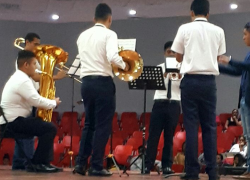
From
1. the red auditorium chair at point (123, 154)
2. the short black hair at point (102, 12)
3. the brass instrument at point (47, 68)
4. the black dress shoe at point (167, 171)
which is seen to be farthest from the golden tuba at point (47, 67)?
the red auditorium chair at point (123, 154)

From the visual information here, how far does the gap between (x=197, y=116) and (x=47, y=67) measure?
205 cm

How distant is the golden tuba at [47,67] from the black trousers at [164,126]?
4.21 feet

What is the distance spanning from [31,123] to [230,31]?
7.76 metres

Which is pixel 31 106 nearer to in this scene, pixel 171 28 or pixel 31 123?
pixel 31 123

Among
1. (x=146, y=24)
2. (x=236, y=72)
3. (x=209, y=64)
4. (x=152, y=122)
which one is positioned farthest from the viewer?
(x=146, y=24)

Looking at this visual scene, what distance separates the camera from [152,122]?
19.7 ft

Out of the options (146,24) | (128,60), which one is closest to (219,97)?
(146,24)

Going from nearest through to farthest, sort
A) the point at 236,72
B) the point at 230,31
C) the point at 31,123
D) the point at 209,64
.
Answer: the point at 209,64 < the point at 236,72 < the point at 31,123 < the point at 230,31

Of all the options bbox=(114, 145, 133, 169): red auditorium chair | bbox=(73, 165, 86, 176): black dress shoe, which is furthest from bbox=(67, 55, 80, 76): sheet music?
bbox=(114, 145, 133, 169): red auditorium chair

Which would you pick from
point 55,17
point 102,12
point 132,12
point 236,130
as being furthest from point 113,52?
point 55,17

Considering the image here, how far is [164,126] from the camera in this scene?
237 inches

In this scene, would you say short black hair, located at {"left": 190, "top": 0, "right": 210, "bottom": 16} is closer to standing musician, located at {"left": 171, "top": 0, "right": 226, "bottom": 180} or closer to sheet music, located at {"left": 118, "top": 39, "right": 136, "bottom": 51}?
standing musician, located at {"left": 171, "top": 0, "right": 226, "bottom": 180}

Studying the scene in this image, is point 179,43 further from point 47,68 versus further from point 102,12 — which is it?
point 47,68

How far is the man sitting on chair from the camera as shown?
5336 millimetres
